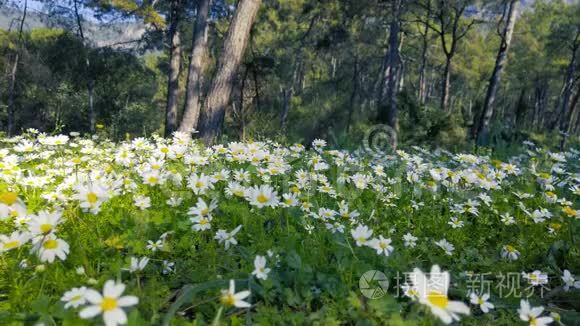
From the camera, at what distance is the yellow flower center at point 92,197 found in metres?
1.65

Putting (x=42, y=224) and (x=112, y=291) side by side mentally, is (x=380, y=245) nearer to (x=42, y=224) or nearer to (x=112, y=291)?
(x=112, y=291)

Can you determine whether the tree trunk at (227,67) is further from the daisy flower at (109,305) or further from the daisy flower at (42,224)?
the daisy flower at (109,305)

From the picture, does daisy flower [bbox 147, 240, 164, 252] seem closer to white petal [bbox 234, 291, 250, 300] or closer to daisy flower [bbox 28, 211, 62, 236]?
daisy flower [bbox 28, 211, 62, 236]

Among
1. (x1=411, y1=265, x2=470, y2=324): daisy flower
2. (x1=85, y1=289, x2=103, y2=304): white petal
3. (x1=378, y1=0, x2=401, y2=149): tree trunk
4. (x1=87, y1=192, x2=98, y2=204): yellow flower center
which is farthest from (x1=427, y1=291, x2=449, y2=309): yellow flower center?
(x1=378, y1=0, x2=401, y2=149): tree trunk

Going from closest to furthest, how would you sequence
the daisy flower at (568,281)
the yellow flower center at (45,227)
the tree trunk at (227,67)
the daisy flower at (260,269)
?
1. the yellow flower center at (45,227)
2. the daisy flower at (260,269)
3. the daisy flower at (568,281)
4. the tree trunk at (227,67)

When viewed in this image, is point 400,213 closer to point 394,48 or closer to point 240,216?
point 240,216

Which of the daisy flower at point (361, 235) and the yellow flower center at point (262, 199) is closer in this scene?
the daisy flower at point (361, 235)

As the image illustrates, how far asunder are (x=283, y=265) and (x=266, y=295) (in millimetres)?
273

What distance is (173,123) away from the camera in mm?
14016

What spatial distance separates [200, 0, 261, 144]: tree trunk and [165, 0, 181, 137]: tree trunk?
7869 mm

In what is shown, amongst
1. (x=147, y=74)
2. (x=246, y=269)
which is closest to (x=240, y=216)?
(x=246, y=269)

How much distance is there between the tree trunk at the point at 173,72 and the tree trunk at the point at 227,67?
7.87m

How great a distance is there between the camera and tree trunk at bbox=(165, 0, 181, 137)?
14.0m

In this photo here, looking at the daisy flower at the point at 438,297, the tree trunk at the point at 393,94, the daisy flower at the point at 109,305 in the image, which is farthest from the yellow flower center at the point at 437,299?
the tree trunk at the point at 393,94
